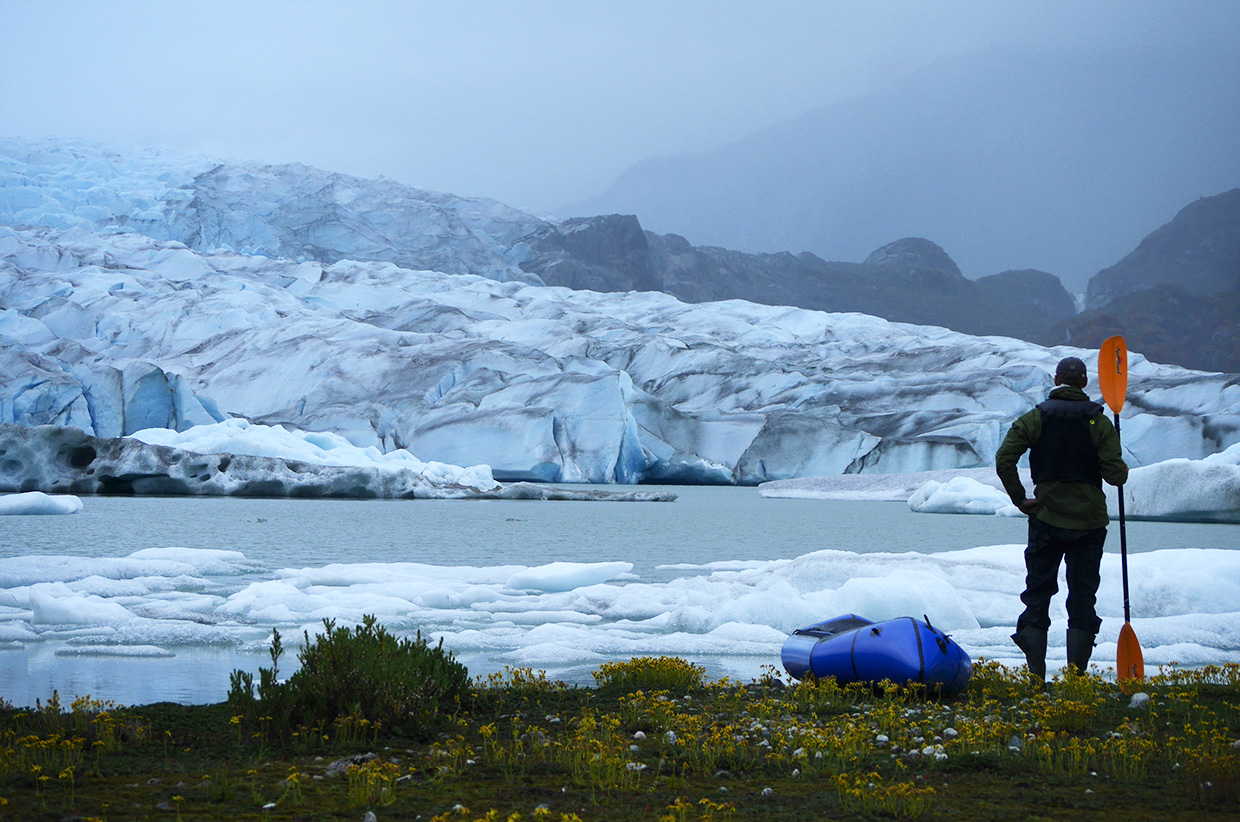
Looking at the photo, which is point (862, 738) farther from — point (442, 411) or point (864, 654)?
point (442, 411)

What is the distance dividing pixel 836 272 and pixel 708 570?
165 m

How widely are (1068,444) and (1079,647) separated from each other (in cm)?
128

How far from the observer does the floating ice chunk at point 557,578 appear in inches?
458

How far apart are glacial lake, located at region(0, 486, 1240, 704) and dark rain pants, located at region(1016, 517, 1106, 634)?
238 cm

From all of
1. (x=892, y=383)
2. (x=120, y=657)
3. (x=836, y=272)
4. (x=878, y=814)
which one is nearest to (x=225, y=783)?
(x=878, y=814)

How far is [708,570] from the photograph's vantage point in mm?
13695

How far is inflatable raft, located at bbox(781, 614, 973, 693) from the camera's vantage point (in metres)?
5.76

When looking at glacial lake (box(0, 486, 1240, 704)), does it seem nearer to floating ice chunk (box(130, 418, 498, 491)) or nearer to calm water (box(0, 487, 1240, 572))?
calm water (box(0, 487, 1240, 572))

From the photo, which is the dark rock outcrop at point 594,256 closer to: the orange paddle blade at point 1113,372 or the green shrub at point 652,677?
the orange paddle blade at point 1113,372

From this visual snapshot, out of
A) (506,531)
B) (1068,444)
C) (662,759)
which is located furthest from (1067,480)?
(506,531)

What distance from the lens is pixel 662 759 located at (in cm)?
404

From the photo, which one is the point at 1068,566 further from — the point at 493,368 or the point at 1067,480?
the point at 493,368

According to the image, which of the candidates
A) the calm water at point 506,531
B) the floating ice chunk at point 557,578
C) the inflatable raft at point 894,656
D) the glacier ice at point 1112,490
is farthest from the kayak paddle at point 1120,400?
the glacier ice at point 1112,490

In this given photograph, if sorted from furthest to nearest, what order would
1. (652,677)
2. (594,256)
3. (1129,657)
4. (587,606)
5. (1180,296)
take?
(1180,296) < (594,256) < (587,606) < (1129,657) < (652,677)
